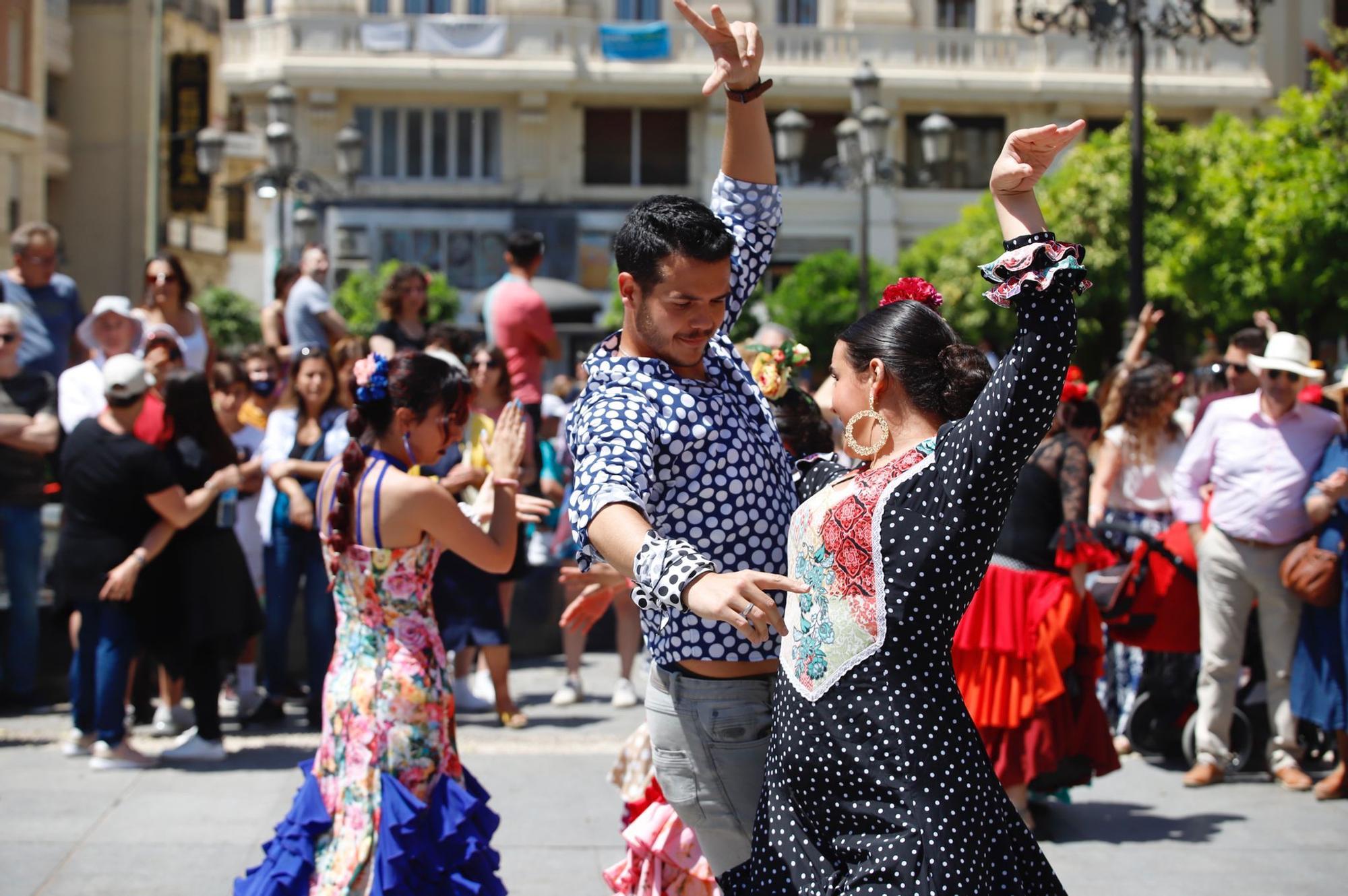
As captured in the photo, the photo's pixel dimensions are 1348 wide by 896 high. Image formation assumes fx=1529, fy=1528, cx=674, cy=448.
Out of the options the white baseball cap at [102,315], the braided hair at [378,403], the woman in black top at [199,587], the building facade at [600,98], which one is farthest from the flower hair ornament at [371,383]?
the building facade at [600,98]

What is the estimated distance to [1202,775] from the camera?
7387 millimetres

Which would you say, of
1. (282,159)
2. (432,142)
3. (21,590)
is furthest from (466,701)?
(432,142)

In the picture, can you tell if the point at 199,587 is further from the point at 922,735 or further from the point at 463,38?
the point at 463,38

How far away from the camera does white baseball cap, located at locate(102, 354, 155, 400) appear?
7191mm

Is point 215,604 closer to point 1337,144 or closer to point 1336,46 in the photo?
point 1337,144

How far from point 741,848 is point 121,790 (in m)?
4.36

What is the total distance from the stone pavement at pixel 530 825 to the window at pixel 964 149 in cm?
2934

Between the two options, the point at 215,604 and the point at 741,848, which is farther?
the point at 215,604

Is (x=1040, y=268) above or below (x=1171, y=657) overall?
above

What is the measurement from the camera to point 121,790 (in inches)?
273

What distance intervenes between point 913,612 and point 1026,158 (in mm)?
920

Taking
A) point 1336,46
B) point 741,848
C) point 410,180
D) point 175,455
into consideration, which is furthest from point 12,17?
point 741,848

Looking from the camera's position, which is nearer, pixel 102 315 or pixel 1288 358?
pixel 1288 358

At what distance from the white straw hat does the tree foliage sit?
11587 millimetres
